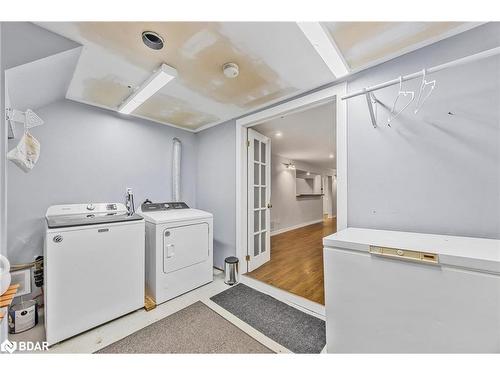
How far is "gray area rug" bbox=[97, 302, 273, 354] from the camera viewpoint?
1.43 metres

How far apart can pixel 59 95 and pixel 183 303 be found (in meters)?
2.54

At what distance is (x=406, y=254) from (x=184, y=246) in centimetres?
205

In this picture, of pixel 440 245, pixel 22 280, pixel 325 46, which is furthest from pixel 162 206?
pixel 440 245

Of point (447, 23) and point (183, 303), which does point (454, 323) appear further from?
point (183, 303)

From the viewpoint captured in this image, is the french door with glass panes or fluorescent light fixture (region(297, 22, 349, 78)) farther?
the french door with glass panes

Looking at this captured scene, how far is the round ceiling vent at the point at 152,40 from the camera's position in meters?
1.23

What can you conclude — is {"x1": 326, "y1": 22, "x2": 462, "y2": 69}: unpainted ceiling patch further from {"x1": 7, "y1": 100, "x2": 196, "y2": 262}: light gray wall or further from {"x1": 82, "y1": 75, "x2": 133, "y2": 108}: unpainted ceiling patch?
{"x1": 7, "y1": 100, "x2": 196, "y2": 262}: light gray wall

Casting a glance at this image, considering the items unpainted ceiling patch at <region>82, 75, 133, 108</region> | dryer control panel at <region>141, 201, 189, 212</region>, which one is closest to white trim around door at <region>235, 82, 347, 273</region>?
dryer control panel at <region>141, 201, 189, 212</region>

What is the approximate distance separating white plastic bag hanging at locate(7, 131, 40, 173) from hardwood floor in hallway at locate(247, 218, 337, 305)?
2480 mm

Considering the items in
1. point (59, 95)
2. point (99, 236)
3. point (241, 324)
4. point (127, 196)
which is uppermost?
point (59, 95)

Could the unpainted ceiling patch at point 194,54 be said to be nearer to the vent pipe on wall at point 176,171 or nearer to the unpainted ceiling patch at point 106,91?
the unpainted ceiling patch at point 106,91

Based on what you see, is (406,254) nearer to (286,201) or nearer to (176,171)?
(176,171)

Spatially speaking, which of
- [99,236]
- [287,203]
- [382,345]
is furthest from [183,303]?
[287,203]

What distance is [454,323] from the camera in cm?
86
